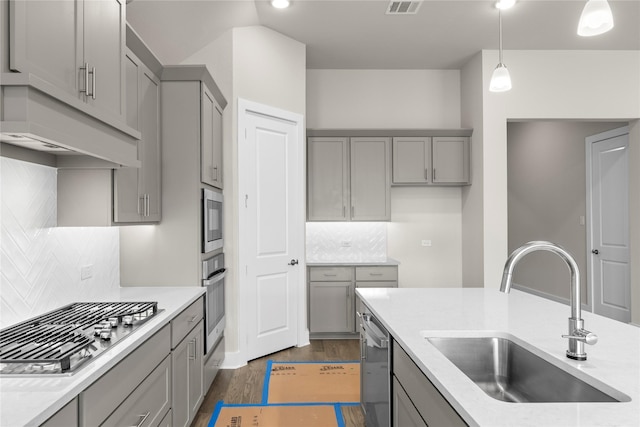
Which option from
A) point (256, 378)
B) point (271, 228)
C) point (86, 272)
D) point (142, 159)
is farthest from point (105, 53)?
point (256, 378)

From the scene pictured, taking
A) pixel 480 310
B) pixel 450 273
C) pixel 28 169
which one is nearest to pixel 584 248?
pixel 450 273

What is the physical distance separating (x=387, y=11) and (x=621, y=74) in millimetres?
2986

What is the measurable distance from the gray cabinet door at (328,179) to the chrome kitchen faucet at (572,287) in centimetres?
369

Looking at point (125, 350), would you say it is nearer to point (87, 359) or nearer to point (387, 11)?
point (87, 359)

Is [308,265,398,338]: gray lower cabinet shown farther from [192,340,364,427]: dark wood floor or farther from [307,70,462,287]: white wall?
[307,70,462,287]: white wall

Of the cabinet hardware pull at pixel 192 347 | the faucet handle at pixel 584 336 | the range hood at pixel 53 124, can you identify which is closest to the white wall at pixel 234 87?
the cabinet hardware pull at pixel 192 347

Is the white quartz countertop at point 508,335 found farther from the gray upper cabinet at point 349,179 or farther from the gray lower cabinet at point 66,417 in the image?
the gray upper cabinet at point 349,179

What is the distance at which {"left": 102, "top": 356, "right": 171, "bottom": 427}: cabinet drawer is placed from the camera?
64.8 inches

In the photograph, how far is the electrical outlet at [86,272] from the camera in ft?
8.46

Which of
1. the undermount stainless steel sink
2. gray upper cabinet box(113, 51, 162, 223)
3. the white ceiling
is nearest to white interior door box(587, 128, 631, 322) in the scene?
the white ceiling

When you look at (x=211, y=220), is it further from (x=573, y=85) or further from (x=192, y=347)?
(x=573, y=85)

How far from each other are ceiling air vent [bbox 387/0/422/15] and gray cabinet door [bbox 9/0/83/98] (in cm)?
281

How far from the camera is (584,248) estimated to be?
236 inches

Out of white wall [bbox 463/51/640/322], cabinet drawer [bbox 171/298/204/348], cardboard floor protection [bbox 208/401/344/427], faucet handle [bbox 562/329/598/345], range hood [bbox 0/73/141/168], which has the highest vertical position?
white wall [bbox 463/51/640/322]
